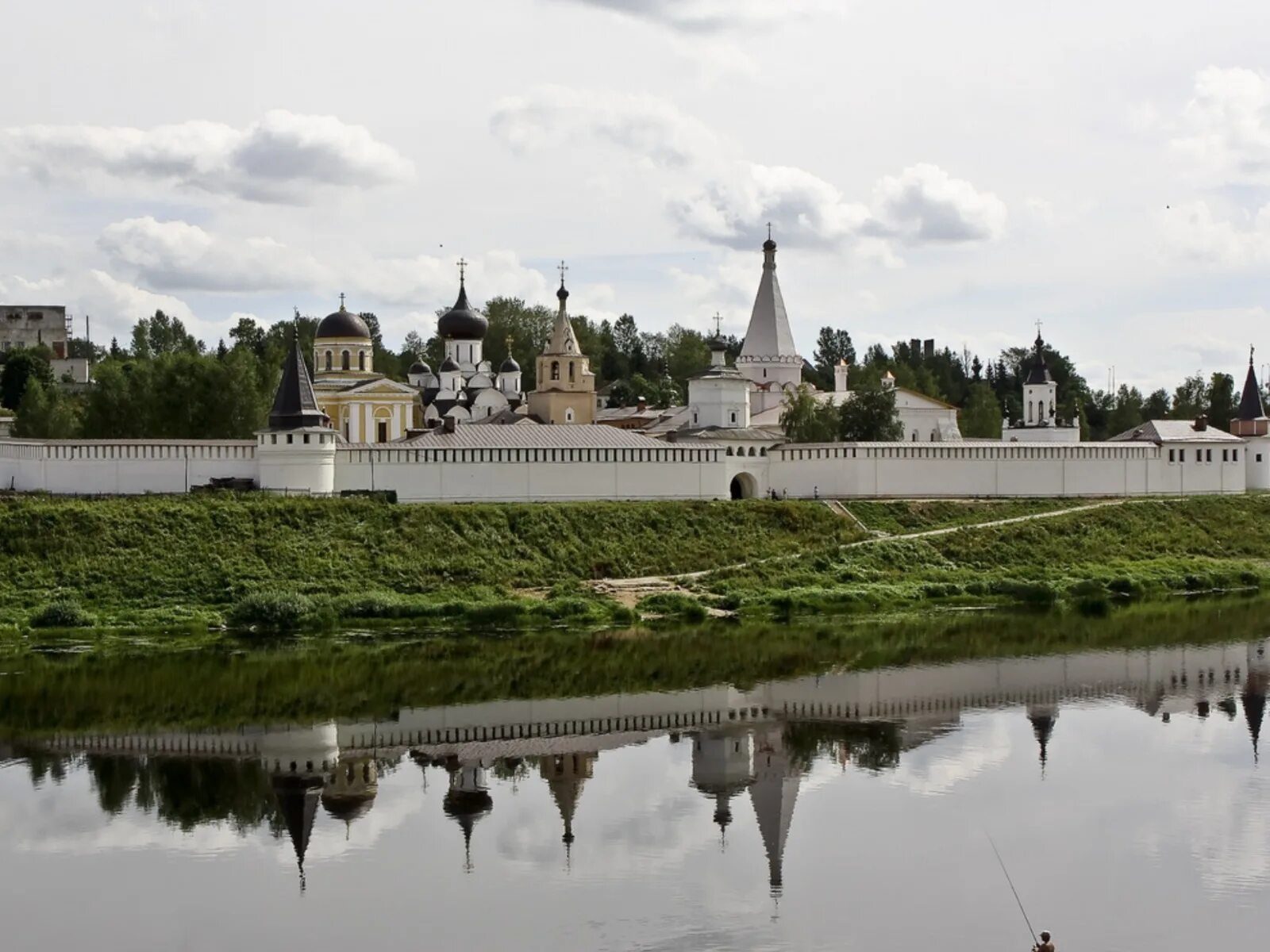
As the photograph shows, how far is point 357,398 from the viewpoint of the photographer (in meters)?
42.1

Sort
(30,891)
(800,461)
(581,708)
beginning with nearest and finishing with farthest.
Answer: (30,891) → (581,708) → (800,461)

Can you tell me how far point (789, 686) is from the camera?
71.7 feet

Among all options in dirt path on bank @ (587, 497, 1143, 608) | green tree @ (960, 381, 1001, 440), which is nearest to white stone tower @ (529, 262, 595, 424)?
dirt path on bank @ (587, 497, 1143, 608)

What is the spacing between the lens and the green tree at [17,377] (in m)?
51.1

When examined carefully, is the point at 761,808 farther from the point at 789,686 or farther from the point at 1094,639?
the point at 1094,639

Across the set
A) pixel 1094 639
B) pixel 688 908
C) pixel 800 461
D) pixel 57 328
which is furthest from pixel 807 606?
pixel 57 328

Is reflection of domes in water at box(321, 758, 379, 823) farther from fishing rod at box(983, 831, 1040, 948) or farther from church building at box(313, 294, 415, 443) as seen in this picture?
church building at box(313, 294, 415, 443)

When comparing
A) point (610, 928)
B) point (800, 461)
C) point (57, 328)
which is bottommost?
point (610, 928)

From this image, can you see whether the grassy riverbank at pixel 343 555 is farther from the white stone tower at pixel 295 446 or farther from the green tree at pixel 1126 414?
the green tree at pixel 1126 414

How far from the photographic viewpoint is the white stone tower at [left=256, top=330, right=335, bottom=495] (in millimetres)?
29406

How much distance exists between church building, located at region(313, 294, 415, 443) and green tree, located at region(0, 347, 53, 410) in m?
10.9

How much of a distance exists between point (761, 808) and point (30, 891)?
6227mm

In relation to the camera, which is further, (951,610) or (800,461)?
(800,461)

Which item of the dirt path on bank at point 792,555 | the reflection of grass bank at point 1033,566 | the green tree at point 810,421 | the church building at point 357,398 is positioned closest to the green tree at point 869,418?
the green tree at point 810,421
